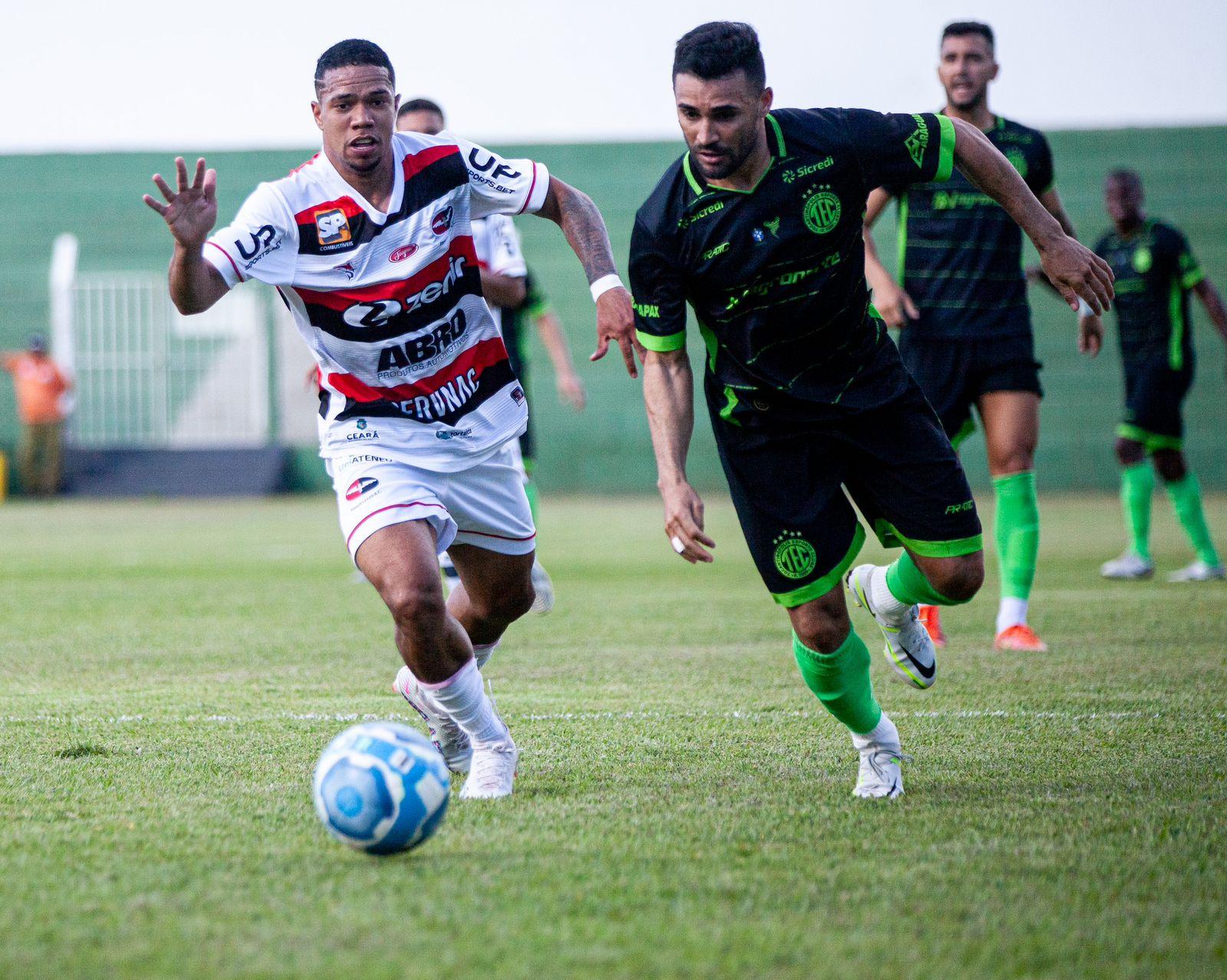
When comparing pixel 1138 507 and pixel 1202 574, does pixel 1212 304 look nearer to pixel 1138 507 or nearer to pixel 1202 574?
pixel 1138 507

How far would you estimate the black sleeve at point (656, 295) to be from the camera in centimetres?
375

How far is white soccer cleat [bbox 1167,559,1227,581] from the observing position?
9.11 m

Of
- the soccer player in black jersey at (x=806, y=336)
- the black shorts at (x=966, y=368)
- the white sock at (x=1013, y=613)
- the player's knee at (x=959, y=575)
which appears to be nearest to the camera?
the soccer player in black jersey at (x=806, y=336)

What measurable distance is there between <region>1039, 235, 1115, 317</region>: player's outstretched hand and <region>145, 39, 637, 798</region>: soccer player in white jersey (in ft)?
3.79

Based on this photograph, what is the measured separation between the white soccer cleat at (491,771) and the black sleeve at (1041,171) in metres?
3.55

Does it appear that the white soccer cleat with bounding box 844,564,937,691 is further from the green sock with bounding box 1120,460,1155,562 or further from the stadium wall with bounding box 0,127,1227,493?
the stadium wall with bounding box 0,127,1227,493

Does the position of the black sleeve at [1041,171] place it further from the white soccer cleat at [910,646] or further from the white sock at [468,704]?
the white sock at [468,704]

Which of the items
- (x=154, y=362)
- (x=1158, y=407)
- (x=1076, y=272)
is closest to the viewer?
(x=1076, y=272)

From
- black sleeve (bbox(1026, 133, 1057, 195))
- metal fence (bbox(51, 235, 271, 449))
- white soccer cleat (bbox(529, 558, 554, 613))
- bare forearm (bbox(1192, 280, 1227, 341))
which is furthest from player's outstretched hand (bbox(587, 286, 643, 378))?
metal fence (bbox(51, 235, 271, 449))

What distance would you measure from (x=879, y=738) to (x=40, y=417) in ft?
62.7

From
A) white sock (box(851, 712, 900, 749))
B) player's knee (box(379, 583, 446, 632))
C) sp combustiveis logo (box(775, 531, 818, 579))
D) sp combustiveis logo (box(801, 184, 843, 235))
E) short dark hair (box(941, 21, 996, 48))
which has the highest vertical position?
short dark hair (box(941, 21, 996, 48))

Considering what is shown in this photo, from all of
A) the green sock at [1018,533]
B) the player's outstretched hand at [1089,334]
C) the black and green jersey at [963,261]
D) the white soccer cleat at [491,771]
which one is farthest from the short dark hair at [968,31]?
the white soccer cleat at [491,771]

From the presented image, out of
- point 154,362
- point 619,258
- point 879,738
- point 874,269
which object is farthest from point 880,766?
point 154,362

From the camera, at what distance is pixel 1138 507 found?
9570 mm
